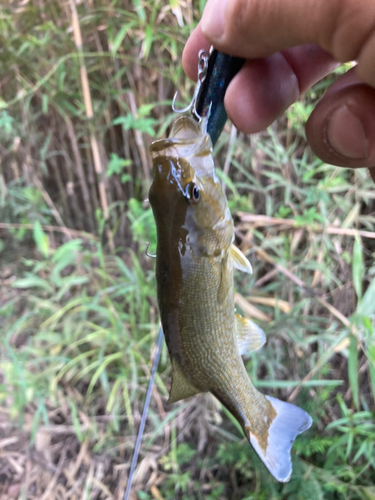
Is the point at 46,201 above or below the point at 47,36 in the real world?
below

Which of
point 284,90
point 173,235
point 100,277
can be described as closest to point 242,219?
point 284,90

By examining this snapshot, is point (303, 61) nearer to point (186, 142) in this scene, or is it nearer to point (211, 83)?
point (211, 83)

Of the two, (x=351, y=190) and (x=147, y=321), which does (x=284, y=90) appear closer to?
(x=351, y=190)

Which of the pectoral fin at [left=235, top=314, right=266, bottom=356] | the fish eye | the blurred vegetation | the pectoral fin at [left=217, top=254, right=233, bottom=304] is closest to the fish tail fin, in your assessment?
the pectoral fin at [left=235, top=314, right=266, bottom=356]

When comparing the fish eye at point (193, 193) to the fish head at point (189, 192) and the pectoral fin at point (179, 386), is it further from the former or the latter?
the pectoral fin at point (179, 386)

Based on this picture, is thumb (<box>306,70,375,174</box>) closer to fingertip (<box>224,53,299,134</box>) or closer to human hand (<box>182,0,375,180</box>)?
human hand (<box>182,0,375,180</box>)

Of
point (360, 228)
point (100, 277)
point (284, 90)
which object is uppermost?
point (284, 90)
